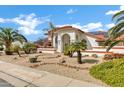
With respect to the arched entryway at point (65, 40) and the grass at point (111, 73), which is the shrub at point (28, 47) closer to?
the arched entryway at point (65, 40)

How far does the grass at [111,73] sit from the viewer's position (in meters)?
11.9

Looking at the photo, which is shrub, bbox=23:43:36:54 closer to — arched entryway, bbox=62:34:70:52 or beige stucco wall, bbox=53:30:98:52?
beige stucco wall, bbox=53:30:98:52

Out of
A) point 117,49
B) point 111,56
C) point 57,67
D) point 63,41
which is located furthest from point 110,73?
point 63,41

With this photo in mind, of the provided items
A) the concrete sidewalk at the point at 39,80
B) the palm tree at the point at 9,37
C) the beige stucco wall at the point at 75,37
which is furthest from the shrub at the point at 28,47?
the concrete sidewalk at the point at 39,80

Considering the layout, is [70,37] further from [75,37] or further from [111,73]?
[111,73]

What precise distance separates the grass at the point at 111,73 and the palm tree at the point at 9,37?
16.3m

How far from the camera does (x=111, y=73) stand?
43.5 ft

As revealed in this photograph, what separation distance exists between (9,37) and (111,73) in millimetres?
19037

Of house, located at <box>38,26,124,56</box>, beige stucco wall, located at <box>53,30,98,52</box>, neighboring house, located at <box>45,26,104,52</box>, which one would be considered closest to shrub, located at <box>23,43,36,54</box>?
house, located at <box>38,26,124,56</box>

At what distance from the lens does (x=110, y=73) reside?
13273mm

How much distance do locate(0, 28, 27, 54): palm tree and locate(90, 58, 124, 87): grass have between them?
53.3 ft

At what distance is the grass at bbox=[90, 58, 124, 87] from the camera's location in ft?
39.1

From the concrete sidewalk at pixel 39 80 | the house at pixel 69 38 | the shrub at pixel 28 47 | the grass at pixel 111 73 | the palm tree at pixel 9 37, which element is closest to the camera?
the concrete sidewalk at pixel 39 80

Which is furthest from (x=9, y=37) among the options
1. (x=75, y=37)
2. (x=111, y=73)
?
(x=111, y=73)
